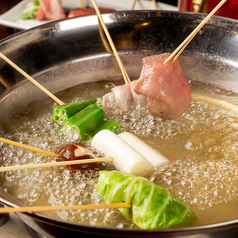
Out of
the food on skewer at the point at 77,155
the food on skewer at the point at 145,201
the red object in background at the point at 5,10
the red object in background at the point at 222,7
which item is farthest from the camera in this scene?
the red object in background at the point at 5,10

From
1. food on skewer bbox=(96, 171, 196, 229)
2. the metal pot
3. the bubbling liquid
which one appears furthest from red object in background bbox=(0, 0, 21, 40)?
food on skewer bbox=(96, 171, 196, 229)

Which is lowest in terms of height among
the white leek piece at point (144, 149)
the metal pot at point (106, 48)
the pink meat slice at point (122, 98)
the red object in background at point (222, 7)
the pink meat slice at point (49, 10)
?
the white leek piece at point (144, 149)

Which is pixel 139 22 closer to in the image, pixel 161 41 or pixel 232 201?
pixel 161 41

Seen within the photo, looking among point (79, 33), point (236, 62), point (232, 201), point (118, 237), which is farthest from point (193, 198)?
point (79, 33)

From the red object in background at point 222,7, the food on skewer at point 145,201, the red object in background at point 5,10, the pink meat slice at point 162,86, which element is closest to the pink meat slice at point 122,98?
the pink meat slice at point 162,86

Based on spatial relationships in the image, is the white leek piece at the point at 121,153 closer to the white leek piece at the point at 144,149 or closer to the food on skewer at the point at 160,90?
the white leek piece at the point at 144,149

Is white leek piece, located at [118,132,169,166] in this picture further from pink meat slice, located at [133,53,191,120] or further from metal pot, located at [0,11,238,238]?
metal pot, located at [0,11,238,238]

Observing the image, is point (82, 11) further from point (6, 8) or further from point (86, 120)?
point (86, 120)
